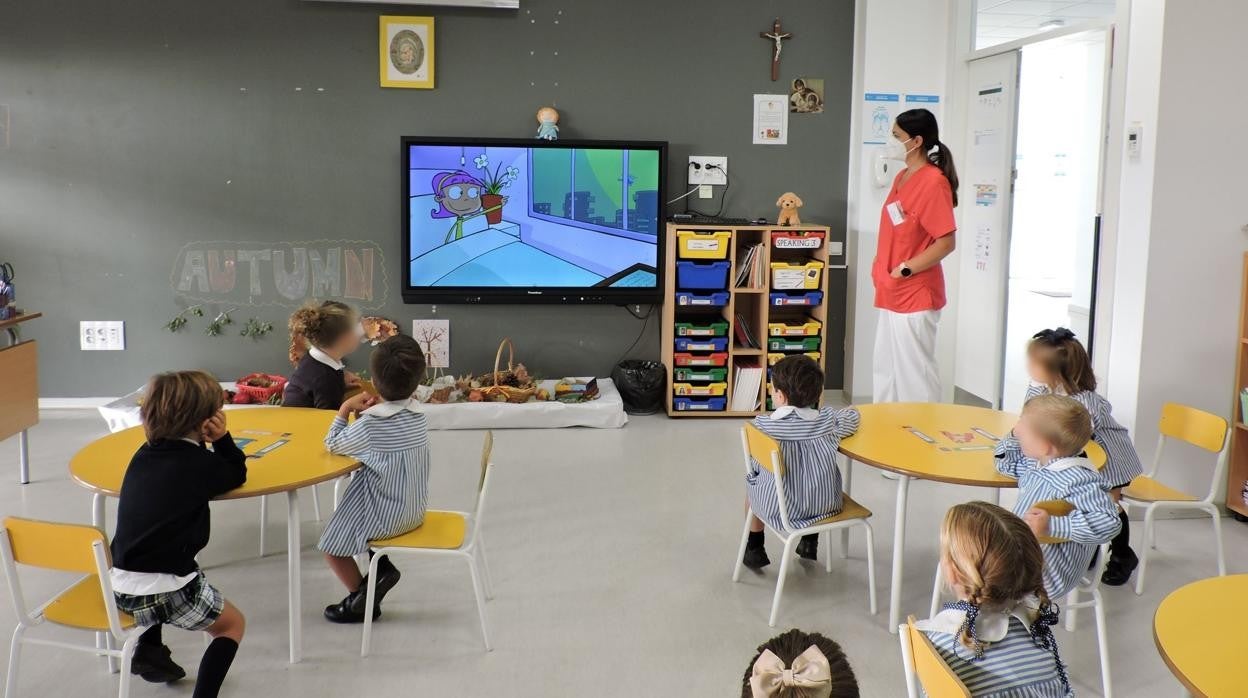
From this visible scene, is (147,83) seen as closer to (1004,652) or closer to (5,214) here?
(5,214)

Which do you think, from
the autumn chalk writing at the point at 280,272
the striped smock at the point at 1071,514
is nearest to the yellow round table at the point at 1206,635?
the striped smock at the point at 1071,514

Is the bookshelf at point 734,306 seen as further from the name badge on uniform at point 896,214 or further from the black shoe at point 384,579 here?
the black shoe at point 384,579

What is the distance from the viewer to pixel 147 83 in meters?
5.72

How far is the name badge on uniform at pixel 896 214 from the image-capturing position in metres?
4.59

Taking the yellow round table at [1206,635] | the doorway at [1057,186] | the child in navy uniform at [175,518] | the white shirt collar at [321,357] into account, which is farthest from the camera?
the doorway at [1057,186]

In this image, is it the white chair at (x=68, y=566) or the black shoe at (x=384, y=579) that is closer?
the white chair at (x=68, y=566)

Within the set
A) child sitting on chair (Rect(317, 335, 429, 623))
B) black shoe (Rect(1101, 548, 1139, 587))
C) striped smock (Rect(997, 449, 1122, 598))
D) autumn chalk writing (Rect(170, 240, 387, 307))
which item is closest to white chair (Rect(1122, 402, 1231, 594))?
black shoe (Rect(1101, 548, 1139, 587))

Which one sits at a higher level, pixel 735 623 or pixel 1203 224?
pixel 1203 224

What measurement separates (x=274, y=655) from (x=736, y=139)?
4.07m

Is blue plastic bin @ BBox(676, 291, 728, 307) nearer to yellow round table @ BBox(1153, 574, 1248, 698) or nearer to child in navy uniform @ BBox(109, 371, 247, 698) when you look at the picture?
child in navy uniform @ BBox(109, 371, 247, 698)

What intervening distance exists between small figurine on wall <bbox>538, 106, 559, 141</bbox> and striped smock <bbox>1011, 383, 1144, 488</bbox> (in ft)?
10.6

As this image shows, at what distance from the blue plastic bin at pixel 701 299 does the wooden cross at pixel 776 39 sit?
1343mm

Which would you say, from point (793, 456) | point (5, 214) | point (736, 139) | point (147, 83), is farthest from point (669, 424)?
point (5, 214)

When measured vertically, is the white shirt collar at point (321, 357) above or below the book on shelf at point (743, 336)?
above
